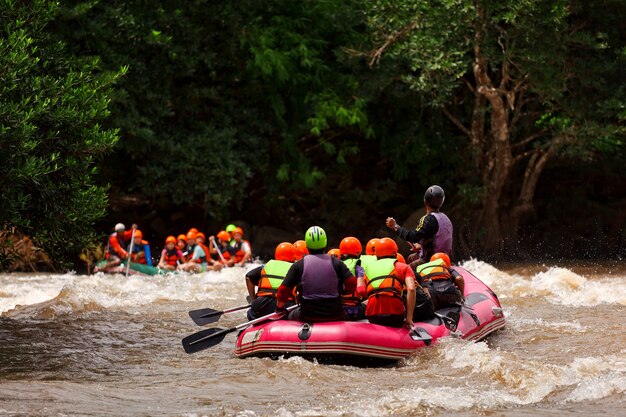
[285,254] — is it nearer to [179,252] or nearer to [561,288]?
[561,288]

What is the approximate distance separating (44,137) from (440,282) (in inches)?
173

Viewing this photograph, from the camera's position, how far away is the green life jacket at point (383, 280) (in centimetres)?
971

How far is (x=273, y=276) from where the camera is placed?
410 inches

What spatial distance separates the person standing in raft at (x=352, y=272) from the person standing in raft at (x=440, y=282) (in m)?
0.77

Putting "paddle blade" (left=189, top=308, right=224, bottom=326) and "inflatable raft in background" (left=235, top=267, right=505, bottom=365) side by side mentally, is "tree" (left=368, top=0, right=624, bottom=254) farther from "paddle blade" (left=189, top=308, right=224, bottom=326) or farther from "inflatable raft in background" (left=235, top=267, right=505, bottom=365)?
"inflatable raft in background" (left=235, top=267, right=505, bottom=365)

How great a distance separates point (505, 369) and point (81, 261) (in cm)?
1549

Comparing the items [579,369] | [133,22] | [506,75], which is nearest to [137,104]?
[133,22]

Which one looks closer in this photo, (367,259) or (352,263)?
(367,259)

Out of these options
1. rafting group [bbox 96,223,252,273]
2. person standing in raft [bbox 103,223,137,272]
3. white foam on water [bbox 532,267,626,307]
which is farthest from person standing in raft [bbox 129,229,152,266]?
white foam on water [bbox 532,267,626,307]

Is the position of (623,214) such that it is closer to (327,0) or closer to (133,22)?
(327,0)

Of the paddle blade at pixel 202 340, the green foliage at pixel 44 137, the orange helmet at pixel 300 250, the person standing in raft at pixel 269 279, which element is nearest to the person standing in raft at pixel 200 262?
the green foliage at pixel 44 137

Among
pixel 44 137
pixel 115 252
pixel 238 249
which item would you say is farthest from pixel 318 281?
pixel 115 252

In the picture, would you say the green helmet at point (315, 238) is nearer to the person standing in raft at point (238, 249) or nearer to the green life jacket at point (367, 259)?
the green life jacket at point (367, 259)

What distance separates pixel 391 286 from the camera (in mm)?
9711
